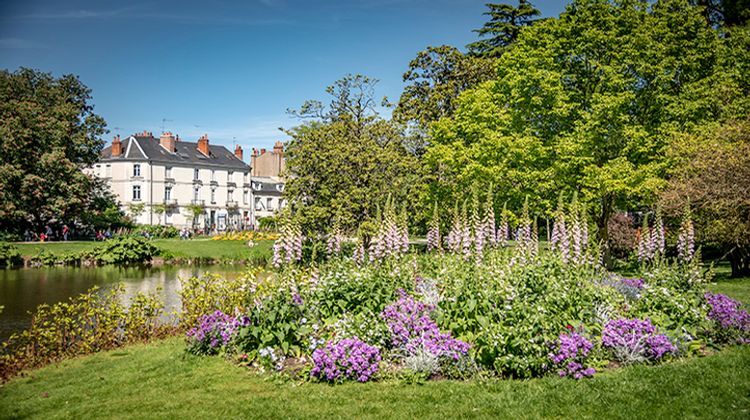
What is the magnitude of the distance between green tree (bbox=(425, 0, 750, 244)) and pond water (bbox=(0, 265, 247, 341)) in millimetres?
12369

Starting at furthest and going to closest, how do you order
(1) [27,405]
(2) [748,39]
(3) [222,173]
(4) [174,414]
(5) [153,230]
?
(3) [222,173], (5) [153,230], (2) [748,39], (1) [27,405], (4) [174,414]

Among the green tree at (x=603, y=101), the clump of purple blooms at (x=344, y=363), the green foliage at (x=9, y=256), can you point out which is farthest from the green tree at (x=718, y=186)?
the green foliage at (x=9, y=256)

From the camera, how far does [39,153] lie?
39.2 m

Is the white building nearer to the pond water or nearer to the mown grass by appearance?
the pond water

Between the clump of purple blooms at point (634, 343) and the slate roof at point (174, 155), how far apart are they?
202 ft

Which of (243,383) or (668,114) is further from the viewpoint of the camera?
(668,114)

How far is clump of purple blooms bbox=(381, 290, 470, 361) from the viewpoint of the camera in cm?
750

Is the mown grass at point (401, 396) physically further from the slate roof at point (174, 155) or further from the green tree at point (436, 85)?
the slate roof at point (174, 155)

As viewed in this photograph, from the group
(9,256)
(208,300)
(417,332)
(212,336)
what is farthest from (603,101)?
(9,256)

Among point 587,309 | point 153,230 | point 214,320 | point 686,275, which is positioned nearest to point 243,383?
point 214,320

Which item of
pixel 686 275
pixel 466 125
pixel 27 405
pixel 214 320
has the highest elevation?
pixel 466 125

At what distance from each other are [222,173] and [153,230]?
1938 centimetres

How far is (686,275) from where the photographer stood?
9.68m

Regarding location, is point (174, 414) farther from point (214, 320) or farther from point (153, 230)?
point (153, 230)
